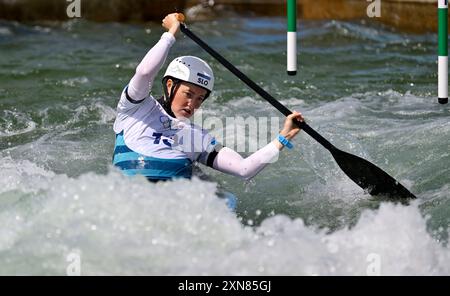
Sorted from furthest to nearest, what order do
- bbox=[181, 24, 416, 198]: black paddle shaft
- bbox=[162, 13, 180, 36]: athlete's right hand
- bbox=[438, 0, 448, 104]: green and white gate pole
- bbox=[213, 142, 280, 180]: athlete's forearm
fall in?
bbox=[438, 0, 448, 104]: green and white gate pole → bbox=[181, 24, 416, 198]: black paddle shaft → bbox=[162, 13, 180, 36]: athlete's right hand → bbox=[213, 142, 280, 180]: athlete's forearm

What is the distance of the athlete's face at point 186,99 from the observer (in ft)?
17.9

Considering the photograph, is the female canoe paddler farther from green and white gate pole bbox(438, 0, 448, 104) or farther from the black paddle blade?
green and white gate pole bbox(438, 0, 448, 104)

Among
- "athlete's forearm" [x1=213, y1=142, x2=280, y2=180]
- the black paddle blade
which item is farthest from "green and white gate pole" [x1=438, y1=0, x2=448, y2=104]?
"athlete's forearm" [x1=213, y1=142, x2=280, y2=180]

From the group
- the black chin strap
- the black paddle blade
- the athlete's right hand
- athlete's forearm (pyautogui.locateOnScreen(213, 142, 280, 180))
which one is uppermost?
the athlete's right hand

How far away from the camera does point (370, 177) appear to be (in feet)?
19.5

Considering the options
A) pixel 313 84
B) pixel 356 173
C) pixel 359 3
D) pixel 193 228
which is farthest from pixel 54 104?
pixel 359 3

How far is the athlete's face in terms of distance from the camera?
5.45 metres

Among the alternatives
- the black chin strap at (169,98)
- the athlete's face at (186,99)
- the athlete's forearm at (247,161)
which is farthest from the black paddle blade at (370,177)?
the black chin strap at (169,98)

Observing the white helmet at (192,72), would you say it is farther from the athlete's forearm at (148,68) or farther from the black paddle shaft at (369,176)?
the black paddle shaft at (369,176)

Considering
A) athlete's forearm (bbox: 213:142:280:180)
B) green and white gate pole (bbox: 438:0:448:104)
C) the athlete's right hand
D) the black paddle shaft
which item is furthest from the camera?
green and white gate pole (bbox: 438:0:448:104)

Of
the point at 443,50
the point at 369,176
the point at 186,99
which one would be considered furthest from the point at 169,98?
the point at 443,50

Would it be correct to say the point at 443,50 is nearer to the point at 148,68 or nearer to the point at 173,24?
the point at 173,24

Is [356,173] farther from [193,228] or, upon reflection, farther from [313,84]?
[313,84]

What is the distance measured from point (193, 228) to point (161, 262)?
1.08ft
